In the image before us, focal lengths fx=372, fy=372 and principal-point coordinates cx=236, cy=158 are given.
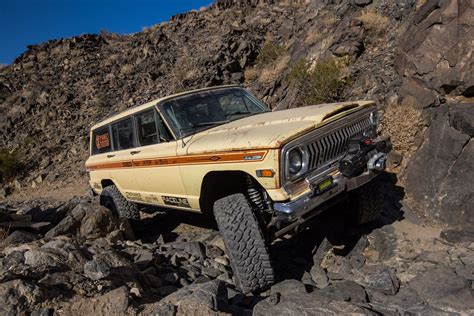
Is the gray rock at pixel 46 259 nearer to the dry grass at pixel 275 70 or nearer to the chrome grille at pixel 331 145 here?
the chrome grille at pixel 331 145

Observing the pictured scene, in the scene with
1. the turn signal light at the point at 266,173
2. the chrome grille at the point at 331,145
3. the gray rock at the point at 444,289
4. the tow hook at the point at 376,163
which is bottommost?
Answer: the gray rock at the point at 444,289

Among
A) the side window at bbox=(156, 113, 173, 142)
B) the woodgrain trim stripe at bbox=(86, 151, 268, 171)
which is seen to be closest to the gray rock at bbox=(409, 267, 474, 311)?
the woodgrain trim stripe at bbox=(86, 151, 268, 171)

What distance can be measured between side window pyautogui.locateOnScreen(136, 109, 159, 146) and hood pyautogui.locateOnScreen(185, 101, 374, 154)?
2.69 feet

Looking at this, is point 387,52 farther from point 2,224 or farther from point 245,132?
point 2,224

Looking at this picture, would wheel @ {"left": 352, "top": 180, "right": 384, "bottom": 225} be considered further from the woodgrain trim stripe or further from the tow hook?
the woodgrain trim stripe

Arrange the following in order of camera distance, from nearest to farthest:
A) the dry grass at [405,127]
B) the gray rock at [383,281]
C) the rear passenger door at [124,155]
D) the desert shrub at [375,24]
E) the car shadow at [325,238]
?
the gray rock at [383,281], the car shadow at [325,238], the rear passenger door at [124,155], the dry grass at [405,127], the desert shrub at [375,24]

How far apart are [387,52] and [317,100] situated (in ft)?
6.96

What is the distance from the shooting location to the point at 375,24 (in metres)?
10.4

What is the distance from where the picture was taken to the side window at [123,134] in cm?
568

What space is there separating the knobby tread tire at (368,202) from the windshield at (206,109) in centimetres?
175

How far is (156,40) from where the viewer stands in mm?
21891

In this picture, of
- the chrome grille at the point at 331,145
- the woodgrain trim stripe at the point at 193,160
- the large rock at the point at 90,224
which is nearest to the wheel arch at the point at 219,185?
the woodgrain trim stripe at the point at 193,160

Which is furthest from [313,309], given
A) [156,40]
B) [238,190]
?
[156,40]

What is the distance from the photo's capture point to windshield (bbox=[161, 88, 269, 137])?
15.5ft
